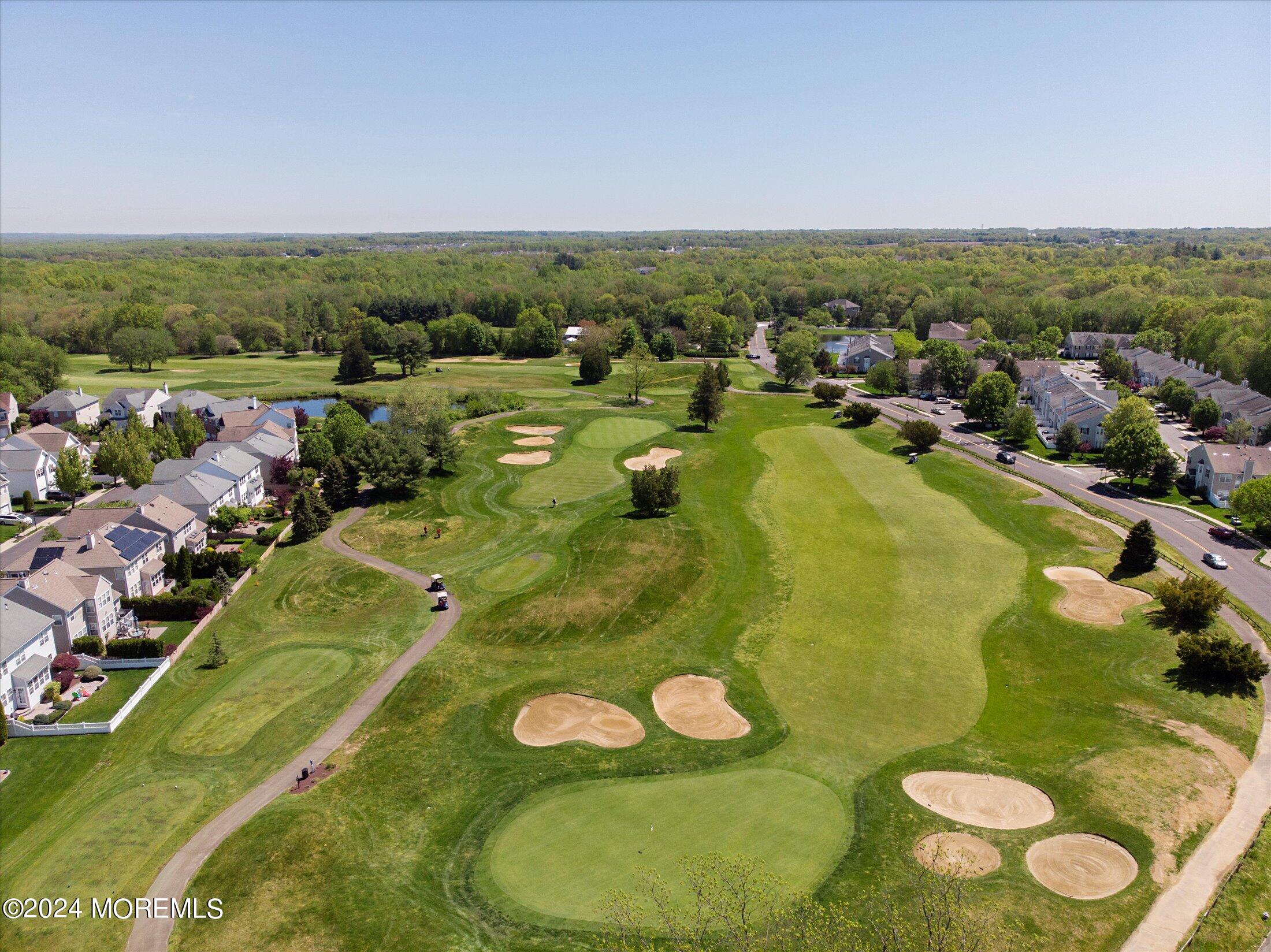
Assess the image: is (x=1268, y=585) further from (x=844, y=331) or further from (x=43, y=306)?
(x=43, y=306)

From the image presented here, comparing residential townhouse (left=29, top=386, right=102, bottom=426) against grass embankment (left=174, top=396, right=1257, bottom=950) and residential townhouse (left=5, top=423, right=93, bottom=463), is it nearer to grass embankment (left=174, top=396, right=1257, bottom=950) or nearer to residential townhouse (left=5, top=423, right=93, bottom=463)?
residential townhouse (left=5, top=423, right=93, bottom=463)

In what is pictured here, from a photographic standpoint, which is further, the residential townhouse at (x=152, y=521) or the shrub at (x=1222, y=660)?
the residential townhouse at (x=152, y=521)

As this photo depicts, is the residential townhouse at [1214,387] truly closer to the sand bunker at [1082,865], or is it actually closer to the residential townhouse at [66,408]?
the sand bunker at [1082,865]

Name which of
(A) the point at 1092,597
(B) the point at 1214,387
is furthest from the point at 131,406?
(B) the point at 1214,387

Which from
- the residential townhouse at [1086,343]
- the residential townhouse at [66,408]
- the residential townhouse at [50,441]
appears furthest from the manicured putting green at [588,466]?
the residential townhouse at [1086,343]

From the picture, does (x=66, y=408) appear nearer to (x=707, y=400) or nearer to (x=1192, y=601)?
(x=707, y=400)

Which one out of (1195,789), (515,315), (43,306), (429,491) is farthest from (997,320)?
(43,306)
